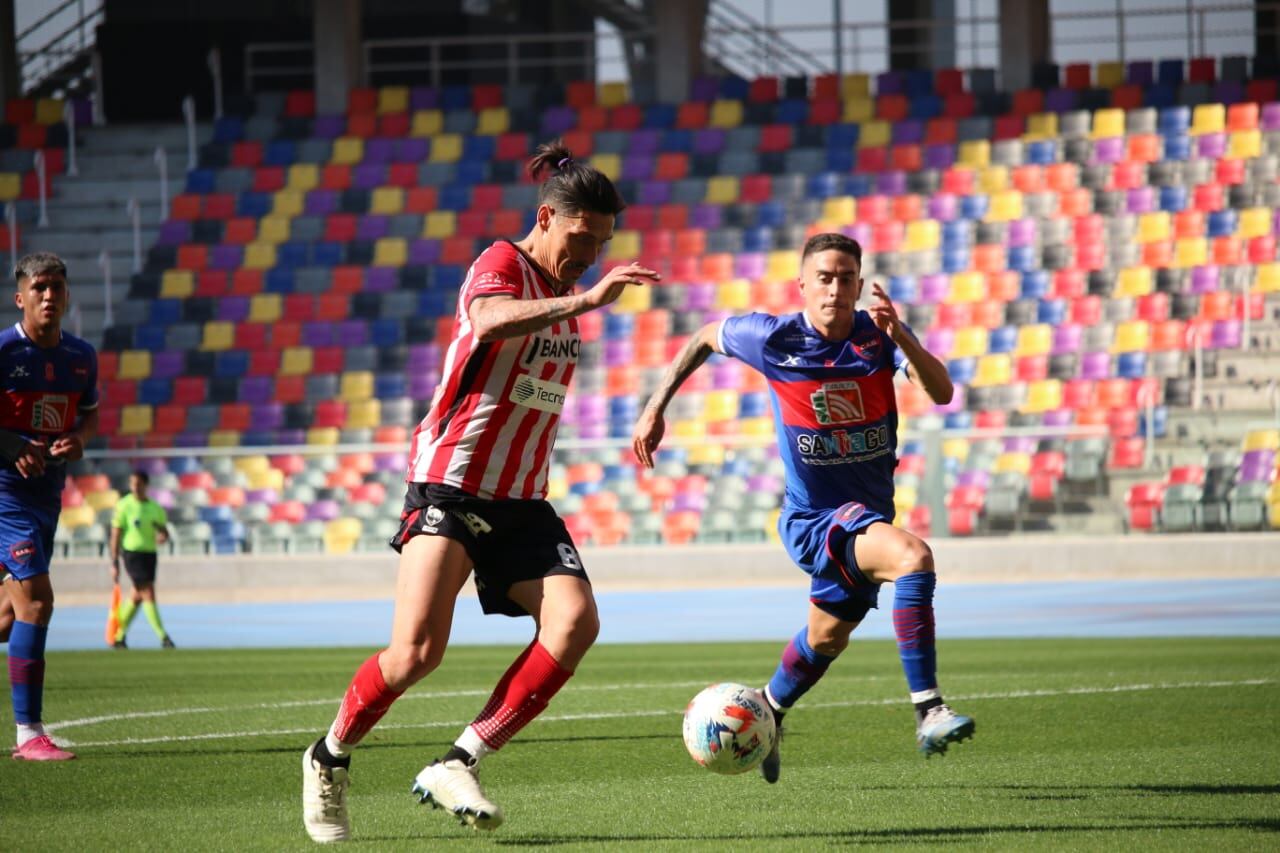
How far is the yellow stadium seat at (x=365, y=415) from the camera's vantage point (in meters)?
24.1

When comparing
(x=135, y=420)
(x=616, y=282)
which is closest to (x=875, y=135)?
(x=135, y=420)

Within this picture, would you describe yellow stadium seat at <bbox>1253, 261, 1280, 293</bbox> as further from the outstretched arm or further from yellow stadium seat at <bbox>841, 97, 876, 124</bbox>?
the outstretched arm

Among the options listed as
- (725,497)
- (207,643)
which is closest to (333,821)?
(207,643)

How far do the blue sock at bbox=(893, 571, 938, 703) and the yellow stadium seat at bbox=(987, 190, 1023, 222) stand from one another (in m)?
19.9

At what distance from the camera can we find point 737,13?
2900cm

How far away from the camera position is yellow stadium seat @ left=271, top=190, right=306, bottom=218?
2806cm

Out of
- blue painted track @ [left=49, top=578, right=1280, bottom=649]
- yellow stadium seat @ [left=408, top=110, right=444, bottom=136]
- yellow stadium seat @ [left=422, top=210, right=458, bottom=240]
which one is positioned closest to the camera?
blue painted track @ [left=49, top=578, right=1280, bottom=649]

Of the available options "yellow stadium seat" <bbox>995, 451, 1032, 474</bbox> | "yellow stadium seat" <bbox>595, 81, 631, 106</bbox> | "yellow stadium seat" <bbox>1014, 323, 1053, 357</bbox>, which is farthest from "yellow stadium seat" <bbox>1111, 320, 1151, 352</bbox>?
"yellow stadium seat" <bbox>595, 81, 631, 106</bbox>

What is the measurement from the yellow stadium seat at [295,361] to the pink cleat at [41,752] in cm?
1773

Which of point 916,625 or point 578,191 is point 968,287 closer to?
point 916,625

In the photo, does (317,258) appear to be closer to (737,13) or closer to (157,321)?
(157,321)

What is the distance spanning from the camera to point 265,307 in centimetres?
2661

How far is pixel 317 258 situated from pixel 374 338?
2.48 m

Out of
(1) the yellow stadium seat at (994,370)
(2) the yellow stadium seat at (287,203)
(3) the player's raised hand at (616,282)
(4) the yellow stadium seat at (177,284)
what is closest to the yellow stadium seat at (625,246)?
(2) the yellow stadium seat at (287,203)
